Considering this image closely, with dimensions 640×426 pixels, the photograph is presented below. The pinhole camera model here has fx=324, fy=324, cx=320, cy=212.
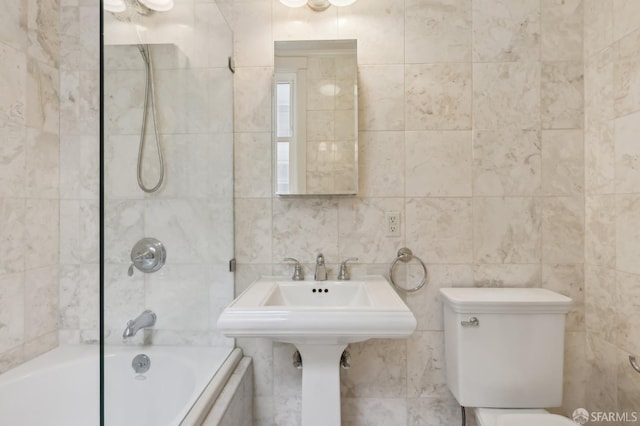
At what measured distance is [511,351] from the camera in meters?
1.27

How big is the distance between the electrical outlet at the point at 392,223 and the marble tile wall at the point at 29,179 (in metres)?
1.57

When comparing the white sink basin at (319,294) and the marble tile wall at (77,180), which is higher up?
the marble tile wall at (77,180)

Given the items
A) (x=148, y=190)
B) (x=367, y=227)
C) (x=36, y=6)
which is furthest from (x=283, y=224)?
(x=36, y=6)

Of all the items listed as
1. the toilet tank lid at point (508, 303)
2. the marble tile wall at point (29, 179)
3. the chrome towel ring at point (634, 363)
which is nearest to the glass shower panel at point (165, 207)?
the marble tile wall at point (29, 179)

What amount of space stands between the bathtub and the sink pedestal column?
0.33 m

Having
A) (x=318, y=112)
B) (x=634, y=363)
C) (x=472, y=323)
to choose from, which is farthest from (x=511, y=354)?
(x=318, y=112)

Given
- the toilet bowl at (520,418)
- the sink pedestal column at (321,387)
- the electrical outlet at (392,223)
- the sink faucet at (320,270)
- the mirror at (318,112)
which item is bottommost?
the toilet bowl at (520,418)

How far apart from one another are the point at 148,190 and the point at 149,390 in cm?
62

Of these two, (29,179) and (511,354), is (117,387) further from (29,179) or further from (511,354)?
(511,354)

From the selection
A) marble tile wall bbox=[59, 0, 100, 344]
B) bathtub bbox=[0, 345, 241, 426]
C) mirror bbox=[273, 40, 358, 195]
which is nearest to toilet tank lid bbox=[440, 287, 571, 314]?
mirror bbox=[273, 40, 358, 195]

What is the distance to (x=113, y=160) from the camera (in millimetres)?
768

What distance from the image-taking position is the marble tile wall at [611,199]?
1216mm

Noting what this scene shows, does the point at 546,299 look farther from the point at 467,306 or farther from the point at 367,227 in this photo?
the point at 367,227

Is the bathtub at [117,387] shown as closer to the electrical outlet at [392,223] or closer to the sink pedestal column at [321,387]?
the sink pedestal column at [321,387]
